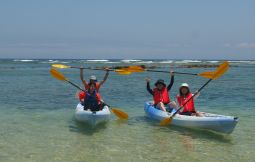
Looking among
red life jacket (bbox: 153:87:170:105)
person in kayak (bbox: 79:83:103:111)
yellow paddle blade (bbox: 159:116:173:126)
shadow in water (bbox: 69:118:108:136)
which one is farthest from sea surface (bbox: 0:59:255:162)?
red life jacket (bbox: 153:87:170:105)

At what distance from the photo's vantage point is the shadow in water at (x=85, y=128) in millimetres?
11287

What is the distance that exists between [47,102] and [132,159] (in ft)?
32.1

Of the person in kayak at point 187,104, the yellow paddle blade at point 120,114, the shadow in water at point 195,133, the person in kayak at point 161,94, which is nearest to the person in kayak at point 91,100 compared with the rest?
the yellow paddle blade at point 120,114

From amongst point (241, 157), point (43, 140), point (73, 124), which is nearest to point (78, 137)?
point (43, 140)

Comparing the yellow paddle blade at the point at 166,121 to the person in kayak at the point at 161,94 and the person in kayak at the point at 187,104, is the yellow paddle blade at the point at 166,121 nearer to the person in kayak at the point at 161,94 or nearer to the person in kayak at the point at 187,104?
the person in kayak at the point at 187,104

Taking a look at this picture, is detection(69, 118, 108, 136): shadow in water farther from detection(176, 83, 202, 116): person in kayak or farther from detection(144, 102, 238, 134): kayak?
detection(176, 83, 202, 116): person in kayak

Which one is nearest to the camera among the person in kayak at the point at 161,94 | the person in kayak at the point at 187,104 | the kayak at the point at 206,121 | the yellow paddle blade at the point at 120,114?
the kayak at the point at 206,121

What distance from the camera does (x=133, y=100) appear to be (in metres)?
18.7

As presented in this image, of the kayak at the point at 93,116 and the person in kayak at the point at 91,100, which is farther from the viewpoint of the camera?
the person in kayak at the point at 91,100

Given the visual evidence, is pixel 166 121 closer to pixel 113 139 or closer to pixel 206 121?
pixel 206 121

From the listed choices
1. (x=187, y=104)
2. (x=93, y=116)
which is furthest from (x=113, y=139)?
(x=187, y=104)

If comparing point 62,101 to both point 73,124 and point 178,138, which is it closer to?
point 73,124

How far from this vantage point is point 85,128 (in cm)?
1170

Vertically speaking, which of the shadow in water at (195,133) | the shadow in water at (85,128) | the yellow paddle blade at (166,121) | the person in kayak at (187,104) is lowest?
the shadow in water at (85,128)
